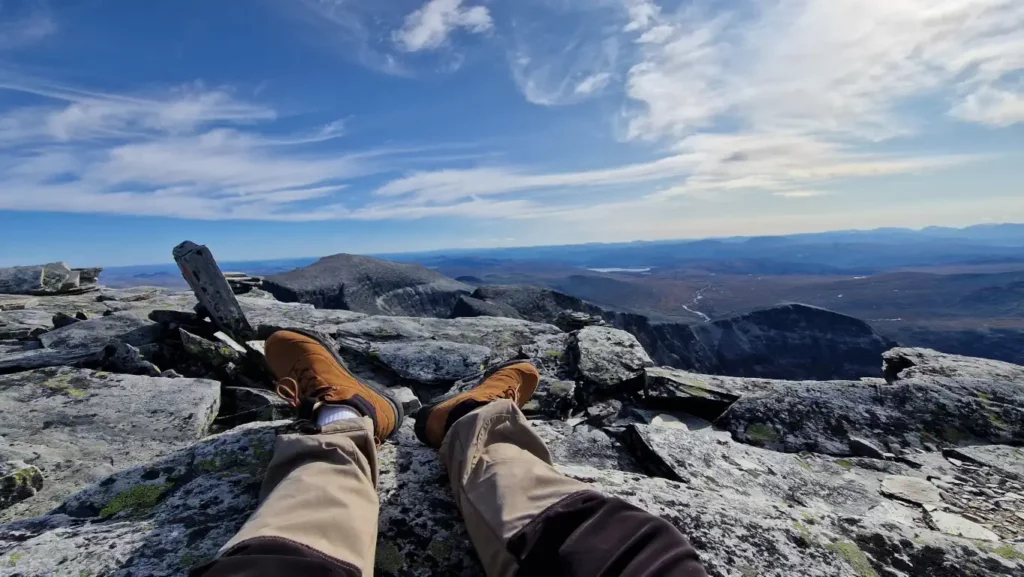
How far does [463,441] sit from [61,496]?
148 inches

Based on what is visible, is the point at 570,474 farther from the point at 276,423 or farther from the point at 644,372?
the point at 644,372

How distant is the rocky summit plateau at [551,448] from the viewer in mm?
3127

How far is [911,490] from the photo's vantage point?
15.5ft

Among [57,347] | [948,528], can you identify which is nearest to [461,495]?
[948,528]

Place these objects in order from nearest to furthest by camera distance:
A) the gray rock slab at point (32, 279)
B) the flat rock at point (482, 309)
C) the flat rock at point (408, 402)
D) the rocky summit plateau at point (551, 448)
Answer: the rocky summit plateau at point (551, 448) → the flat rock at point (408, 402) → the gray rock slab at point (32, 279) → the flat rock at point (482, 309)

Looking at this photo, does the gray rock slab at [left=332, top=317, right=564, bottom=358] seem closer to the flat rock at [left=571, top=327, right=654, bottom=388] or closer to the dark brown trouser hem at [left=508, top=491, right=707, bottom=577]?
the flat rock at [left=571, top=327, right=654, bottom=388]

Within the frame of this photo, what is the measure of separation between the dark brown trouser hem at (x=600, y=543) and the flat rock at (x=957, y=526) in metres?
3.01

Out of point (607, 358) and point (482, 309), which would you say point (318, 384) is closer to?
point (607, 358)

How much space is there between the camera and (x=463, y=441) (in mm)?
3775

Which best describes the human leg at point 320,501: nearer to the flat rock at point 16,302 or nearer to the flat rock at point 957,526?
the flat rock at point 957,526

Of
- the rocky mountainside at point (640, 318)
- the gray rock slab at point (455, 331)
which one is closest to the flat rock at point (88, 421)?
the gray rock slab at point (455, 331)

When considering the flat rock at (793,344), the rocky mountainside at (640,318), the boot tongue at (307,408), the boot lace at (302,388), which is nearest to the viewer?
the boot tongue at (307,408)

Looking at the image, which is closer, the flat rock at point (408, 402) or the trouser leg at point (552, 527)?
the trouser leg at point (552, 527)

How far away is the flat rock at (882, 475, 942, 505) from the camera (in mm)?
4535
